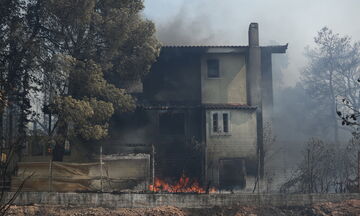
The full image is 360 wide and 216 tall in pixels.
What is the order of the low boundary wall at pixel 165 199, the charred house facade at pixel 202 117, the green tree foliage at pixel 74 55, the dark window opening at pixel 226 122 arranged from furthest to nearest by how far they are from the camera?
the dark window opening at pixel 226 122
the charred house facade at pixel 202 117
the green tree foliage at pixel 74 55
the low boundary wall at pixel 165 199

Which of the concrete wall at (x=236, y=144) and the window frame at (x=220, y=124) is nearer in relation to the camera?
the concrete wall at (x=236, y=144)

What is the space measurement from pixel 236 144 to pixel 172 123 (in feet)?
15.1

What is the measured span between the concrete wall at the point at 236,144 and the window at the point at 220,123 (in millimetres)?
208

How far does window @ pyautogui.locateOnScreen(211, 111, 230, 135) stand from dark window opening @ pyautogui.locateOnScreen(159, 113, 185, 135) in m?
2.20

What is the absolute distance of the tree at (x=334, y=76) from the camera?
47562 mm

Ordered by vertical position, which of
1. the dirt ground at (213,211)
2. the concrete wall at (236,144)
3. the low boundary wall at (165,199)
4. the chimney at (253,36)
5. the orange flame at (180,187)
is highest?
the chimney at (253,36)

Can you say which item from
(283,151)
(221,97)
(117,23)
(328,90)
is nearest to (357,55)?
(328,90)

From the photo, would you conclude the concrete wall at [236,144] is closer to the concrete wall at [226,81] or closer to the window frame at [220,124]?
the window frame at [220,124]

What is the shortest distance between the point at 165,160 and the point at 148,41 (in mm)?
7800

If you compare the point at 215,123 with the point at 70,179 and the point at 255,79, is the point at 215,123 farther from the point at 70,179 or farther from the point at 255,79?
the point at 70,179

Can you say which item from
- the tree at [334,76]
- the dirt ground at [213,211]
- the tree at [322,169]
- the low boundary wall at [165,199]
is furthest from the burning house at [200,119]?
the tree at [334,76]

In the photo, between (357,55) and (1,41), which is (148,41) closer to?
(1,41)

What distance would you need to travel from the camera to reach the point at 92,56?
23.9 m

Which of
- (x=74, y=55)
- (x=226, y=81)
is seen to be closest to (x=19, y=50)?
(x=74, y=55)
